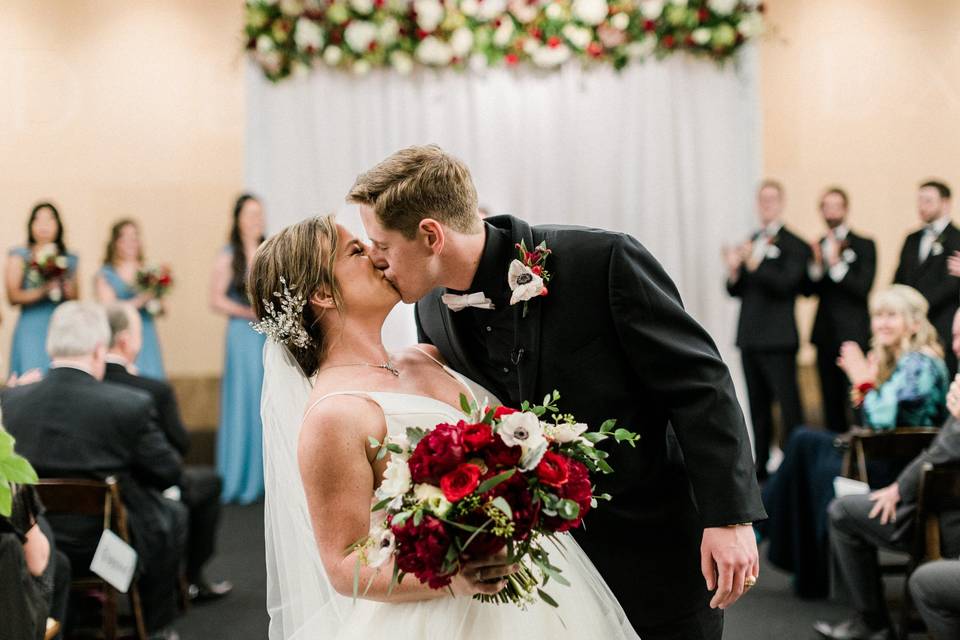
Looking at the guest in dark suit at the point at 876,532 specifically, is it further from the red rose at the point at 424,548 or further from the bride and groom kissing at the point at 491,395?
the red rose at the point at 424,548

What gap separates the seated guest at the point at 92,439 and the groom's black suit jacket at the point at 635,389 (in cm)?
232

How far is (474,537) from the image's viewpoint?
68.1 inches

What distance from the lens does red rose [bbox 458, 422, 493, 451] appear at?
1777mm

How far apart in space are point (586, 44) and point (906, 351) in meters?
3.68

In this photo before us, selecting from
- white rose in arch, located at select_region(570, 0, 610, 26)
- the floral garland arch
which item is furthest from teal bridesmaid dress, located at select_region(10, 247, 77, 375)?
white rose in arch, located at select_region(570, 0, 610, 26)

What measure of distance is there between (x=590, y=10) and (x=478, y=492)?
6.37m

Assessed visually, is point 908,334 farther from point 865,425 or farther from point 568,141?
point 568,141

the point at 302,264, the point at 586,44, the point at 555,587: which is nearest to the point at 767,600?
the point at 555,587

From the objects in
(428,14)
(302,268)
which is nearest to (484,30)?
(428,14)

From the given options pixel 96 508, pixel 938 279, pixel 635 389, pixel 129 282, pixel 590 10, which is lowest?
pixel 96 508

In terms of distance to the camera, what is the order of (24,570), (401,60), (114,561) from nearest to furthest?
(24,570), (114,561), (401,60)

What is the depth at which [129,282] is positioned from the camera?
303 inches

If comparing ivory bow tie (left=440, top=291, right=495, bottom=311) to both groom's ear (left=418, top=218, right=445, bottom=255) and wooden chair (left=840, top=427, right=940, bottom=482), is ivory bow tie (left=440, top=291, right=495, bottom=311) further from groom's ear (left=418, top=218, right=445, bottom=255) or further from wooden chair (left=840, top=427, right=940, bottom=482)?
wooden chair (left=840, top=427, right=940, bottom=482)

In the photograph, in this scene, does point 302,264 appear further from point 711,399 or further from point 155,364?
point 155,364
